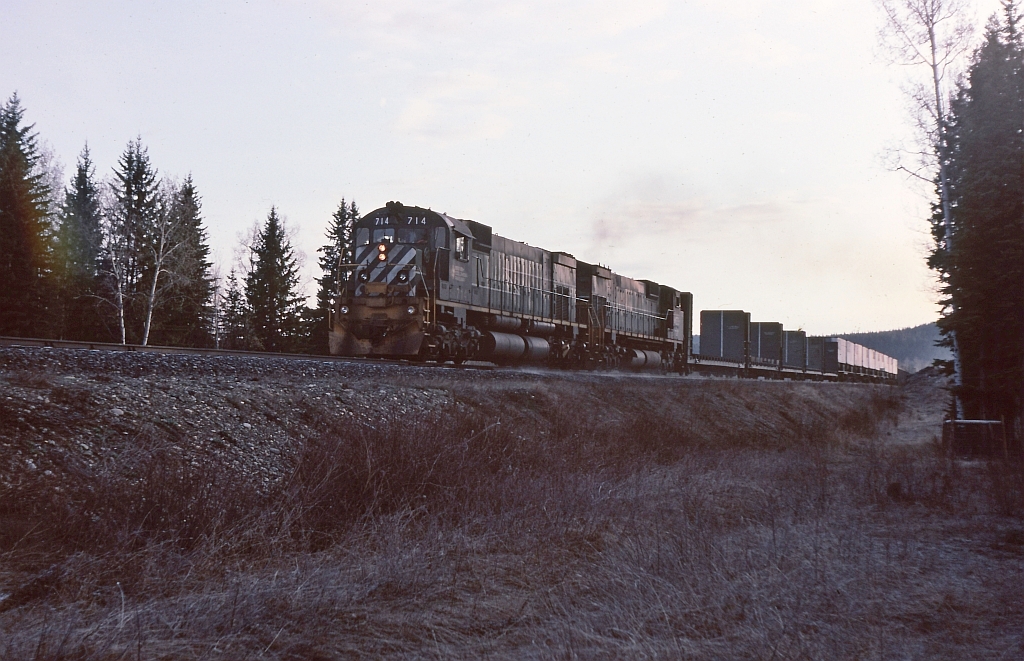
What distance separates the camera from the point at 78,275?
3691cm

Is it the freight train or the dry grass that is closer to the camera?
the dry grass

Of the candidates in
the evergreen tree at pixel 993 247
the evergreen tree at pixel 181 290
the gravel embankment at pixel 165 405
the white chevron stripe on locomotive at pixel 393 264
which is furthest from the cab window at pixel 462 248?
the evergreen tree at pixel 181 290

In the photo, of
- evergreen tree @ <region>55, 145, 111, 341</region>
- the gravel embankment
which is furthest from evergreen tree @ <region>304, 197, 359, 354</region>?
the gravel embankment

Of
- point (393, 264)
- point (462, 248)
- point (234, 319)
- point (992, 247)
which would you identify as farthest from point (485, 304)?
point (234, 319)

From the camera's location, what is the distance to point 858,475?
11570mm

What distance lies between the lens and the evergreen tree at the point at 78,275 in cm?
3509

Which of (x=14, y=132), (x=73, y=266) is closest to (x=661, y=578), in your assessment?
(x=73, y=266)

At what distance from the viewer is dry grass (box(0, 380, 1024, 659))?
437 cm

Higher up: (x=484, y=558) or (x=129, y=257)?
(x=129, y=257)

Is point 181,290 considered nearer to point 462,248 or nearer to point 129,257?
point 129,257

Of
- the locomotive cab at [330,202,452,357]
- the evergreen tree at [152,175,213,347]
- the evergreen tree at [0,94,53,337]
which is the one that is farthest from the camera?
the evergreen tree at [152,175,213,347]

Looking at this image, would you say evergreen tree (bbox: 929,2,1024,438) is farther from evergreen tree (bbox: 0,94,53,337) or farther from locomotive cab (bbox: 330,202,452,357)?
evergreen tree (bbox: 0,94,53,337)

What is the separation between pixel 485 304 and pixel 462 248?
178cm

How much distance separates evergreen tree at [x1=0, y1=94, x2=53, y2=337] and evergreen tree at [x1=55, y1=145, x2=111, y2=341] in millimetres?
941
